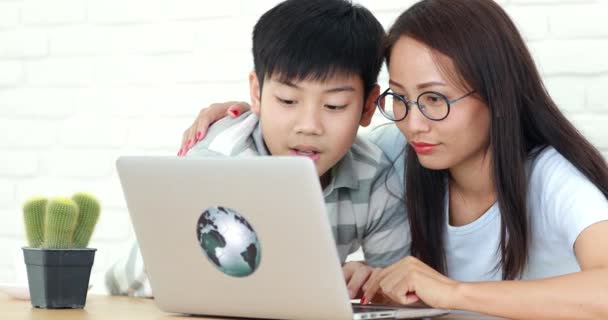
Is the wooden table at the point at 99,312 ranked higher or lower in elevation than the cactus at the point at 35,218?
lower

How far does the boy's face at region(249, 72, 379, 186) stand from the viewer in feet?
5.68

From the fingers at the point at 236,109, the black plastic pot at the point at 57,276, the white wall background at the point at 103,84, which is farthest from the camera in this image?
the white wall background at the point at 103,84

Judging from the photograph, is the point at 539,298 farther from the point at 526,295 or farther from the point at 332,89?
the point at 332,89

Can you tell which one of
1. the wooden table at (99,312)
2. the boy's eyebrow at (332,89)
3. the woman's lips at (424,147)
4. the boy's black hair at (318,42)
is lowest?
the wooden table at (99,312)

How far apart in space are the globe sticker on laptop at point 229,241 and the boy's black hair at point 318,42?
1.74ft

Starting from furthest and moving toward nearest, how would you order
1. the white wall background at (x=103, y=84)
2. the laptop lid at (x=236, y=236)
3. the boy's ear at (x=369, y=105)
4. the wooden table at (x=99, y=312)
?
the white wall background at (x=103, y=84) → the boy's ear at (x=369, y=105) → the wooden table at (x=99, y=312) → the laptop lid at (x=236, y=236)

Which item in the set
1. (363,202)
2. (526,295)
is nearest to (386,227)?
(363,202)

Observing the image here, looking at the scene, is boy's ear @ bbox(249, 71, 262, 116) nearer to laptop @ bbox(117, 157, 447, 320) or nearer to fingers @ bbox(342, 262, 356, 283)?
fingers @ bbox(342, 262, 356, 283)

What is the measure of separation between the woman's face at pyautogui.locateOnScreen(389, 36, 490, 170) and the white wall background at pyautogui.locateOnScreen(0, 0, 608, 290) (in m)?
0.63

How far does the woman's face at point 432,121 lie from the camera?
1624mm

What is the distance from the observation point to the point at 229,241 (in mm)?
1256

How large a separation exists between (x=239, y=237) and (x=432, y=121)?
505 mm

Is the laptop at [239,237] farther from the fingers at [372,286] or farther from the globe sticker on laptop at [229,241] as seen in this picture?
the fingers at [372,286]

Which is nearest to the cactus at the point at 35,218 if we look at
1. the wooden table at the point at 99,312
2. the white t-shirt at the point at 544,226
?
the wooden table at the point at 99,312
